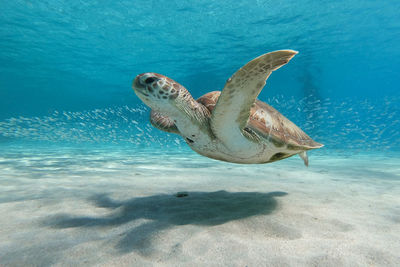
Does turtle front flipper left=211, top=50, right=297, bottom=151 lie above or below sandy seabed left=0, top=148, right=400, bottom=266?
above

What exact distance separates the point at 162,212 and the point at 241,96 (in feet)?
4.73

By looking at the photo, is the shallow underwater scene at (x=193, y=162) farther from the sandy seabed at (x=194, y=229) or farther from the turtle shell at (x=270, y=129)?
the turtle shell at (x=270, y=129)

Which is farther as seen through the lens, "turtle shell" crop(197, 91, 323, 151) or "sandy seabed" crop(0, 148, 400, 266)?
"turtle shell" crop(197, 91, 323, 151)

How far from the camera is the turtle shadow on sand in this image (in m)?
1.68

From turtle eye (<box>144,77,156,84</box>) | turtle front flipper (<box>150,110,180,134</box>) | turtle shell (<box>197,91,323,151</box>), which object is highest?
turtle eye (<box>144,77,156,84</box>)

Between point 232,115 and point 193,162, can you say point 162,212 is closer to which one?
point 232,115

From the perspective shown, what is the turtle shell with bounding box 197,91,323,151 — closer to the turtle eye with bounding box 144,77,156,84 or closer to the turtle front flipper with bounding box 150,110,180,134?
the turtle front flipper with bounding box 150,110,180,134

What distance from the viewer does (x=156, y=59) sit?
957 inches

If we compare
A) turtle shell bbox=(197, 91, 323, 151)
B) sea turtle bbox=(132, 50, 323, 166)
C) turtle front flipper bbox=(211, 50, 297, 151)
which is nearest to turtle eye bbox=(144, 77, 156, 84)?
sea turtle bbox=(132, 50, 323, 166)

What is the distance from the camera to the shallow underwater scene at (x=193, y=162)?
4.91 feet

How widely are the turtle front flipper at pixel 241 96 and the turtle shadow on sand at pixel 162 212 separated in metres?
0.74

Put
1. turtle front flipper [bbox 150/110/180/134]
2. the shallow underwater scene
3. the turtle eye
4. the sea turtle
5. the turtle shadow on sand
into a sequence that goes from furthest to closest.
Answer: turtle front flipper [bbox 150/110/180/134], the turtle eye, the sea turtle, the turtle shadow on sand, the shallow underwater scene

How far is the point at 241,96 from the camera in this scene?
1921mm

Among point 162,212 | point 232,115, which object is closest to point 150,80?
point 232,115
